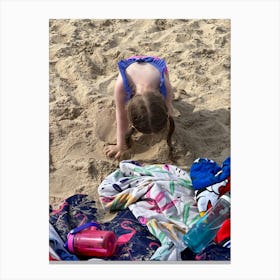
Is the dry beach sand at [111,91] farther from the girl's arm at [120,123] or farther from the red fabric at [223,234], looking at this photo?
the red fabric at [223,234]

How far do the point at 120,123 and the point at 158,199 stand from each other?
58 cm

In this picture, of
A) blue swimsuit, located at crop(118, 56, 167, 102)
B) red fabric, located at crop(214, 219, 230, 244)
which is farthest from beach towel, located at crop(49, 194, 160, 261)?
blue swimsuit, located at crop(118, 56, 167, 102)

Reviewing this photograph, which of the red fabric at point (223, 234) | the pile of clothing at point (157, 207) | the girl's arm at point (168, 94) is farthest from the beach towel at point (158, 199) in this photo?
the girl's arm at point (168, 94)

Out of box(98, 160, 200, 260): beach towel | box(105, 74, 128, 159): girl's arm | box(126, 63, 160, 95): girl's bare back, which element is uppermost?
box(126, 63, 160, 95): girl's bare back

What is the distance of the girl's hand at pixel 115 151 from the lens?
314 cm

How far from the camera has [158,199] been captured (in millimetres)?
2818

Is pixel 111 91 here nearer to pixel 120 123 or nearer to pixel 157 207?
pixel 120 123

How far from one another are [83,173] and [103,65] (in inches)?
35.1

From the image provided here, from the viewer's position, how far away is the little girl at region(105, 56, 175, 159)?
3.04 metres

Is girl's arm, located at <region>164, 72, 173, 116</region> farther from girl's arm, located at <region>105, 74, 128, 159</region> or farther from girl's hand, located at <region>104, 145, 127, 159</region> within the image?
girl's hand, located at <region>104, 145, 127, 159</region>

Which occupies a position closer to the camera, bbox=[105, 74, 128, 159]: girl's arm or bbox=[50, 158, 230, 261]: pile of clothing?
bbox=[50, 158, 230, 261]: pile of clothing

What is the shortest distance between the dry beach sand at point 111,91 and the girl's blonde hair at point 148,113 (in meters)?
0.12

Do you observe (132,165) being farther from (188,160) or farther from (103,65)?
(103,65)

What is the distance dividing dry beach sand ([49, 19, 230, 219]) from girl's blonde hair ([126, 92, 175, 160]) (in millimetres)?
121
